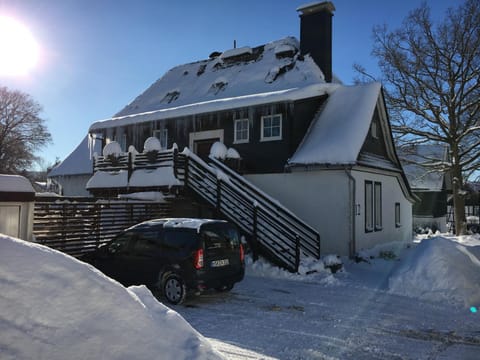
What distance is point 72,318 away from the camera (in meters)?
3.21

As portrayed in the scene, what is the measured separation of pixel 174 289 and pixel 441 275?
597 centimetres

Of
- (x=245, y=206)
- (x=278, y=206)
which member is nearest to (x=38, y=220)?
(x=245, y=206)

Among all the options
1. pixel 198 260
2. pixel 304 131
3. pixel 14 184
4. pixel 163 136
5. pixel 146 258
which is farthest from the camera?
pixel 163 136

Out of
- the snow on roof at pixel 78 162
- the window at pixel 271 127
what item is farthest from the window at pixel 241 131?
the snow on roof at pixel 78 162

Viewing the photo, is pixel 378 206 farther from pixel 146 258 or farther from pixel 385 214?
pixel 146 258

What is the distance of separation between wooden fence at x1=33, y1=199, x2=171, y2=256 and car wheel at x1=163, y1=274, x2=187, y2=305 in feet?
13.1

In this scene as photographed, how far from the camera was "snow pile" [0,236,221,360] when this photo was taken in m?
2.94

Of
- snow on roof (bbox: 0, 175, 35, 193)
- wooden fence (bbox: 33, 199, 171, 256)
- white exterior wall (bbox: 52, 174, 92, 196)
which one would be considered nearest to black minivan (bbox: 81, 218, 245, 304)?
snow on roof (bbox: 0, 175, 35, 193)

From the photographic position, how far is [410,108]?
78.7ft

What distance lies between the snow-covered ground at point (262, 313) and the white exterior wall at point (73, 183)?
19.8m

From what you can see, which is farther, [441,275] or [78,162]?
[78,162]

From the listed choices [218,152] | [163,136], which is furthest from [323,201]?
[163,136]

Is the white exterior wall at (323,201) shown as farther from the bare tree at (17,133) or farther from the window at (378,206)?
the bare tree at (17,133)

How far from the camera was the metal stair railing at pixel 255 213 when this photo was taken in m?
11.7
